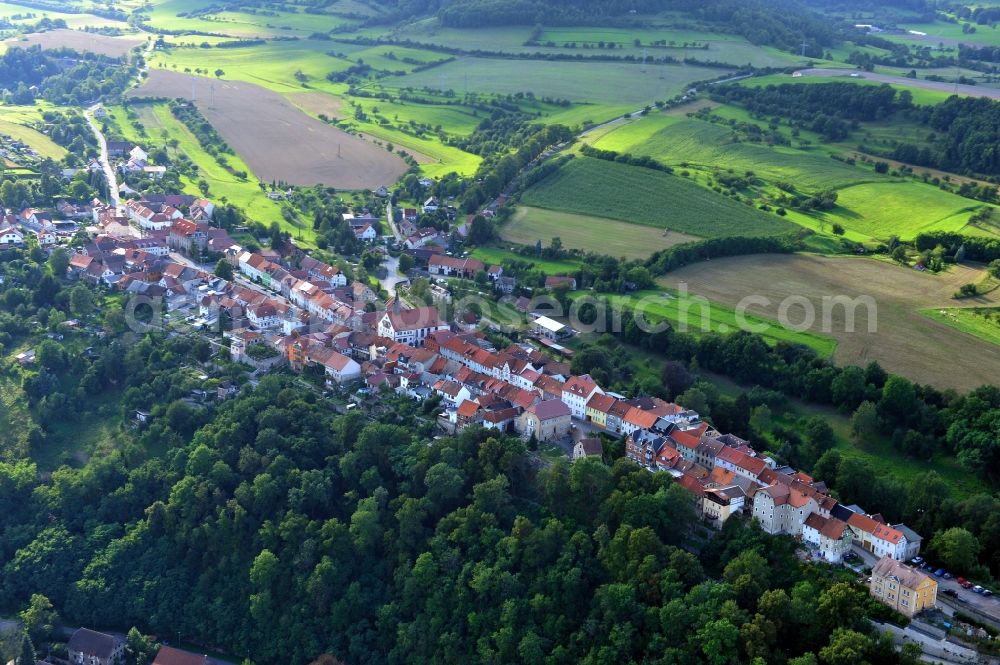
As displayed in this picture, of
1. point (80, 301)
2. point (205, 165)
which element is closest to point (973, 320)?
point (80, 301)

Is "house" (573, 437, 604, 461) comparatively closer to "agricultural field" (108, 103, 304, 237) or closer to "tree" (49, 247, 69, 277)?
"agricultural field" (108, 103, 304, 237)

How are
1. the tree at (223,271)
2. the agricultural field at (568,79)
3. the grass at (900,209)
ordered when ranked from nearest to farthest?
the tree at (223,271)
the grass at (900,209)
the agricultural field at (568,79)

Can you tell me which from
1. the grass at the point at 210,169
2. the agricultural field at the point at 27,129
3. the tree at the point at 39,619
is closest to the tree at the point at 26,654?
the tree at the point at 39,619

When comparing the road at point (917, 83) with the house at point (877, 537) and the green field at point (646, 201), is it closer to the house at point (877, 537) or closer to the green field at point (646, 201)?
the green field at point (646, 201)

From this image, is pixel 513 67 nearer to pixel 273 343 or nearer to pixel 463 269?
pixel 463 269

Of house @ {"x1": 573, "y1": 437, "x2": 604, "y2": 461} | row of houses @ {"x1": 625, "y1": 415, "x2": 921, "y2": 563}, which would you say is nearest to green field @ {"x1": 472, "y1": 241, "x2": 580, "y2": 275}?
row of houses @ {"x1": 625, "y1": 415, "x2": 921, "y2": 563}
